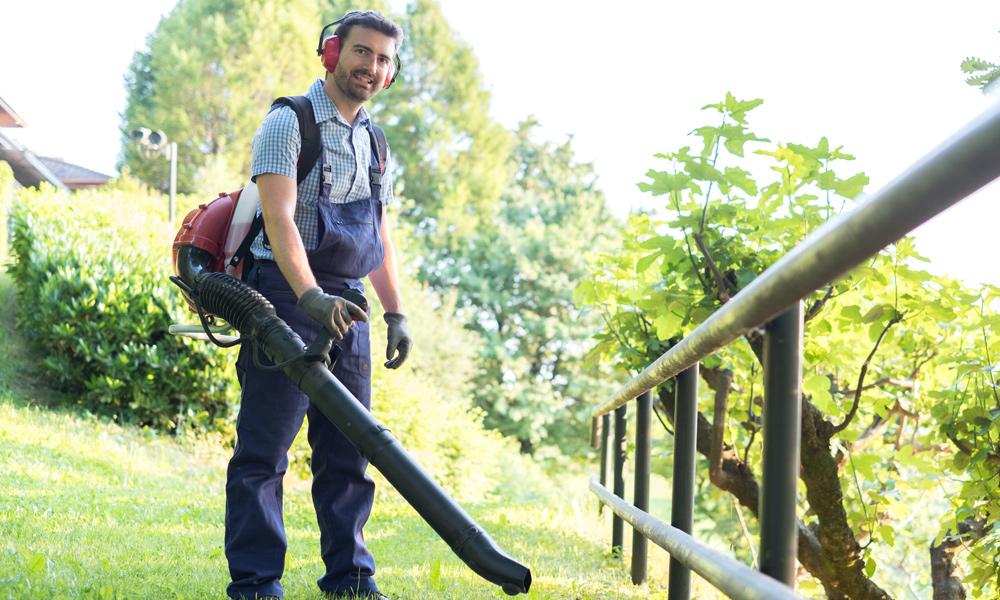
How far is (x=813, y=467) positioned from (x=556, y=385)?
19740mm

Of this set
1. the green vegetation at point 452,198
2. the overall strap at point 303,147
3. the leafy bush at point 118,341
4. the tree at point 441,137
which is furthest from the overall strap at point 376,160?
the tree at point 441,137

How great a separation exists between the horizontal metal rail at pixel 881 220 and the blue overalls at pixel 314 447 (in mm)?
1613

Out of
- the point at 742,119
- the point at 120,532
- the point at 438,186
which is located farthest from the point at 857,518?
the point at 438,186

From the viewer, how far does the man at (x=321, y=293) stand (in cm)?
235

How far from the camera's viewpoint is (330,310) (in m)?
2.21

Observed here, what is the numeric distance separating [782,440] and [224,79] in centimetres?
2537

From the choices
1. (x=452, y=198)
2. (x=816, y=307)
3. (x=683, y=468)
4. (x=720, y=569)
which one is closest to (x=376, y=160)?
(x=683, y=468)

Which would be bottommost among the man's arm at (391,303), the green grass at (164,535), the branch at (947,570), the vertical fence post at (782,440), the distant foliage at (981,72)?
the green grass at (164,535)

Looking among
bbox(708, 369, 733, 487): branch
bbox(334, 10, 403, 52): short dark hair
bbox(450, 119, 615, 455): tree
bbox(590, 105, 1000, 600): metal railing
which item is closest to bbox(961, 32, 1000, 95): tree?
bbox(590, 105, 1000, 600): metal railing

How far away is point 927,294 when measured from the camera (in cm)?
308

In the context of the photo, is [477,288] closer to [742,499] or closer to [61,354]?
[61,354]

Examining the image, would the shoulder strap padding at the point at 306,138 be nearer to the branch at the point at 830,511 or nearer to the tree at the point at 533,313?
the branch at the point at 830,511

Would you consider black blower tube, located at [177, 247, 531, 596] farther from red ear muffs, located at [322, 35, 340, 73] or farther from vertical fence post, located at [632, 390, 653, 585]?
vertical fence post, located at [632, 390, 653, 585]

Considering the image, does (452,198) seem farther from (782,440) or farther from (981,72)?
(782,440)
